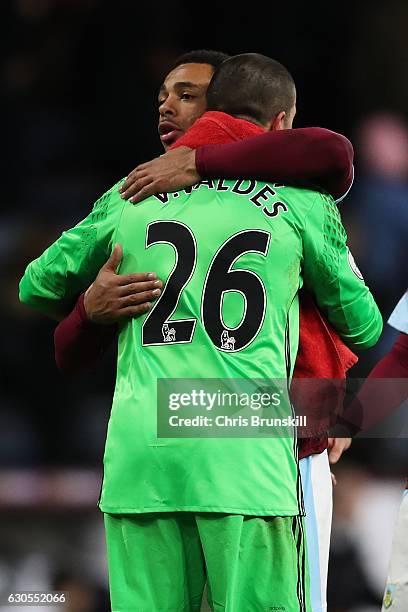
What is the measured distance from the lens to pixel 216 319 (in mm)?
1883

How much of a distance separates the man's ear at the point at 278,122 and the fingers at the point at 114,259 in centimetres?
42

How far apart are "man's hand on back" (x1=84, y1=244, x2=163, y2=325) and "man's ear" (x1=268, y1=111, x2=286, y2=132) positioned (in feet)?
1.38

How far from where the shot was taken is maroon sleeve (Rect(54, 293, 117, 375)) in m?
2.13

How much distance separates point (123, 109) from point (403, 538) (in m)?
2.73

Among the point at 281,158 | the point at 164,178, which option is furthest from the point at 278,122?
the point at 164,178

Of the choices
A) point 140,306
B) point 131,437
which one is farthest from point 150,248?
point 131,437

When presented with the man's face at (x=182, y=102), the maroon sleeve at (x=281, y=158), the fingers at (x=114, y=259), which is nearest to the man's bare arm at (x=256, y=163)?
the maroon sleeve at (x=281, y=158)

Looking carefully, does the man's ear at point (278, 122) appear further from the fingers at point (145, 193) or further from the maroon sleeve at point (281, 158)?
the fingers at point (145, 193)

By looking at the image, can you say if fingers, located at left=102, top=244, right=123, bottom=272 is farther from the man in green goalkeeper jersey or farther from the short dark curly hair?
the short dark curly hair

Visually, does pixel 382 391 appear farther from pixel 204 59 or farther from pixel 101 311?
pixel 204 59

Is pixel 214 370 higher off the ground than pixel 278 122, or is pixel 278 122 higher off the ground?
pixel 278 122

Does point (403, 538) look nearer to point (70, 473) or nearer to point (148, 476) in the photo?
point (148, 476)

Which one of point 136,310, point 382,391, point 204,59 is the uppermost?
point 204,59

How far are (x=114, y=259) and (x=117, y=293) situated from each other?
0.24 ft
